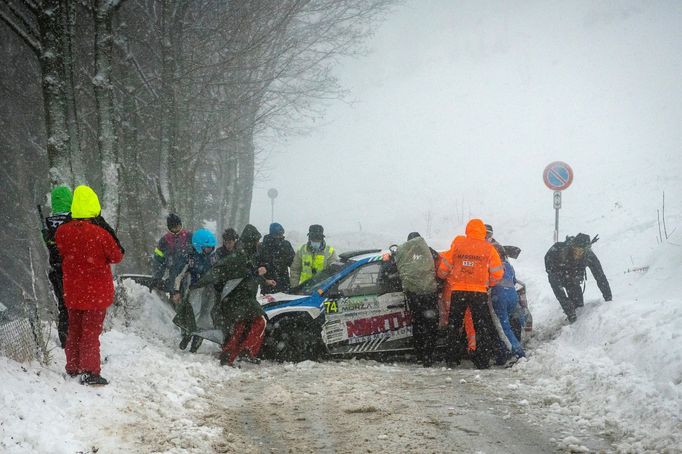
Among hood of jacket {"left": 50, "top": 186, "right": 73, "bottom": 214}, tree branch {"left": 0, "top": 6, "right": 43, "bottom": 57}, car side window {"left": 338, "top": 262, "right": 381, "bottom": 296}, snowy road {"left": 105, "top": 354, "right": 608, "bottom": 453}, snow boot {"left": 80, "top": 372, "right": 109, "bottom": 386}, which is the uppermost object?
tree branch {"left": 0, "top": 6, "right": 43, "bottom": 57}

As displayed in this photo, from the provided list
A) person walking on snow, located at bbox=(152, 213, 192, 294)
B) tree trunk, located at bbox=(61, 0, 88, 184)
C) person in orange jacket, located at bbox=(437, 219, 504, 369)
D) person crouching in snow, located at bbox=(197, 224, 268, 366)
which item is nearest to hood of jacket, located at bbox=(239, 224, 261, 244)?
person crouching in snow, located at bbox=(197, 224, 268, 366)

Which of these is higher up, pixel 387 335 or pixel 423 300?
pixel 423 300

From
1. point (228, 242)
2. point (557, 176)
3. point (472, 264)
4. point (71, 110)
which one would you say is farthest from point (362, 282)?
point (557, 176)

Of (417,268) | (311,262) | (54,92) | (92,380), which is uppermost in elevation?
(54,92)

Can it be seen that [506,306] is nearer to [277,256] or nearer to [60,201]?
[277,256]

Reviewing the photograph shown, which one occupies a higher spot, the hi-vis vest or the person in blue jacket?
the hi-vis vest

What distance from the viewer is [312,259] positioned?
9805 mm

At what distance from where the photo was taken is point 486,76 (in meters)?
59.4

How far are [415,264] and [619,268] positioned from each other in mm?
7995

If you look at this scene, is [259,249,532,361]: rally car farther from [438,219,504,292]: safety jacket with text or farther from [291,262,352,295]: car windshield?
[438,219,504,292]: safety jacket with text

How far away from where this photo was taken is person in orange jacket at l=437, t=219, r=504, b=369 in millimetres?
7582

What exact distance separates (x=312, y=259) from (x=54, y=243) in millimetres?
4697

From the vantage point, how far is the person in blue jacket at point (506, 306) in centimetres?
776

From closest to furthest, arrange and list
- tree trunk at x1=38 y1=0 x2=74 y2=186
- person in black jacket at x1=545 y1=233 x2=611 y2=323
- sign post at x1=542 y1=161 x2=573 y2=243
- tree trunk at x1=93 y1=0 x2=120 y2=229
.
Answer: tree trunk at x1=38 y1=0 x2=74 y2=186, person in black jacket at x1=545 y1=233 x2=611 y2=323, tree trunk at x1=93 y1=0 x2=120 y2=229, sign post at x1=542 y1=161 x2=573 y2=243
